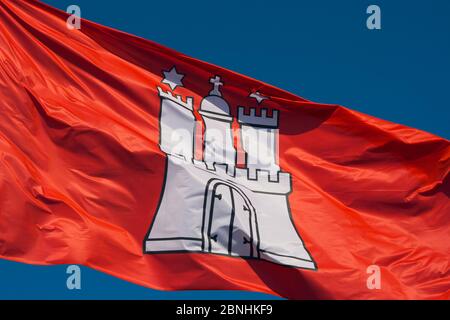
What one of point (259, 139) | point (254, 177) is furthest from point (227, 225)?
point (259, 139)

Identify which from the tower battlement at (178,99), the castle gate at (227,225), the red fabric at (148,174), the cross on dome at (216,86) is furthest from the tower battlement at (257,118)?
the castle gate at (227,225)

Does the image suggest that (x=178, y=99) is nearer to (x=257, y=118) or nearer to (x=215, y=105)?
(x=215, y=105)

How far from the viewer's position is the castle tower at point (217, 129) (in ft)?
57.2

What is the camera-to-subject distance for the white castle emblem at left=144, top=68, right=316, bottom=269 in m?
16.0

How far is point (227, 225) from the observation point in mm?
16219

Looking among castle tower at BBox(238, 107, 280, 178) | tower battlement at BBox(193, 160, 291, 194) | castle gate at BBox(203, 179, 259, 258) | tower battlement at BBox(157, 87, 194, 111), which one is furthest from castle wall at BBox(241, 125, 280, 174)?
castle gate at BBox(203, 179, 259, 258)

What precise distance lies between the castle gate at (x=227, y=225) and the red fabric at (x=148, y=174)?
0.76 feet

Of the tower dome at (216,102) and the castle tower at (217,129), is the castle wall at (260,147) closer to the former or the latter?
the castle tower at (217,129)

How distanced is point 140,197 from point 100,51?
101 inches

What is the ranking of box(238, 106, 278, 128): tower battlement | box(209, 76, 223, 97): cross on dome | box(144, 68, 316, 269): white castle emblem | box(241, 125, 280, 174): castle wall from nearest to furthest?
box(144, 68, 316, 269): white castle emblem, box(241, 125, 280, 174): castle wall, box(209, 76, 223, 97): cross on dome, box(238, 106, 278, 128): tower battlement


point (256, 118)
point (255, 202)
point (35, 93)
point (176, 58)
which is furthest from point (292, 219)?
point (35, 93)

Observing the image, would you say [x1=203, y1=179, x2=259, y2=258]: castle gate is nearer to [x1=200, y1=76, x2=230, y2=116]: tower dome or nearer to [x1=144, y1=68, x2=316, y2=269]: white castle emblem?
[x1=144, y1=68, x2=316, y2=269]: white castle emblem

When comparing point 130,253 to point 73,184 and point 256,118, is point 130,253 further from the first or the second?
point 256,118

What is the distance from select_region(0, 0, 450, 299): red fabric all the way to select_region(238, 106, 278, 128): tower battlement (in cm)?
14
